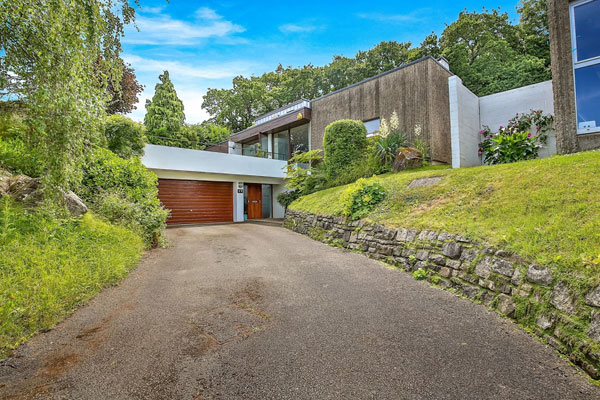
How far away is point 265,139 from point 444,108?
12.1m

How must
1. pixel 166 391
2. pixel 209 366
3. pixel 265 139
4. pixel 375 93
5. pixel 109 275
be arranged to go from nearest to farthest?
1. pixel 166 391
2. pixel 209 366
3. pixel 109 275
4. pixel 375 93
5. pixel 265 139

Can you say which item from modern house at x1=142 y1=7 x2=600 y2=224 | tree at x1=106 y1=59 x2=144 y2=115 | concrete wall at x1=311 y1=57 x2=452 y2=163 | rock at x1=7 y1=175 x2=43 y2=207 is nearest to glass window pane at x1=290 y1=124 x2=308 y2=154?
modern house at x1=142 y1=7 x2=600 y2=224

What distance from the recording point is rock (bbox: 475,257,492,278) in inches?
137

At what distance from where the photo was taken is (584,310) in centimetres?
241

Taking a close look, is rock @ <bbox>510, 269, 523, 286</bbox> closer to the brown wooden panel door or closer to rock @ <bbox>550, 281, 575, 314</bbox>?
rock @ <bbox>550, 281, 575, 314</bbox>

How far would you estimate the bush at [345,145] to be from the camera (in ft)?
34.9

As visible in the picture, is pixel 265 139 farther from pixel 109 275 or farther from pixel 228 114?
pixel 109 275

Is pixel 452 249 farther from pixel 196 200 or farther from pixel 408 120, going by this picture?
pixel 196 200

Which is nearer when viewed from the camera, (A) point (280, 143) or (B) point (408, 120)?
(B) point (408, 120)

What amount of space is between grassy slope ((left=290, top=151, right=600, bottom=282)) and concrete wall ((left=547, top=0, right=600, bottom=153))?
274cm

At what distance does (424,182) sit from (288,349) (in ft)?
19.3

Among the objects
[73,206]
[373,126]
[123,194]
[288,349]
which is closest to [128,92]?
[123,194]

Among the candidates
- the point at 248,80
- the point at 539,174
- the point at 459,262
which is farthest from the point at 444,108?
→ the point at 248,80

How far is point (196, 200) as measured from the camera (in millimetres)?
14672
